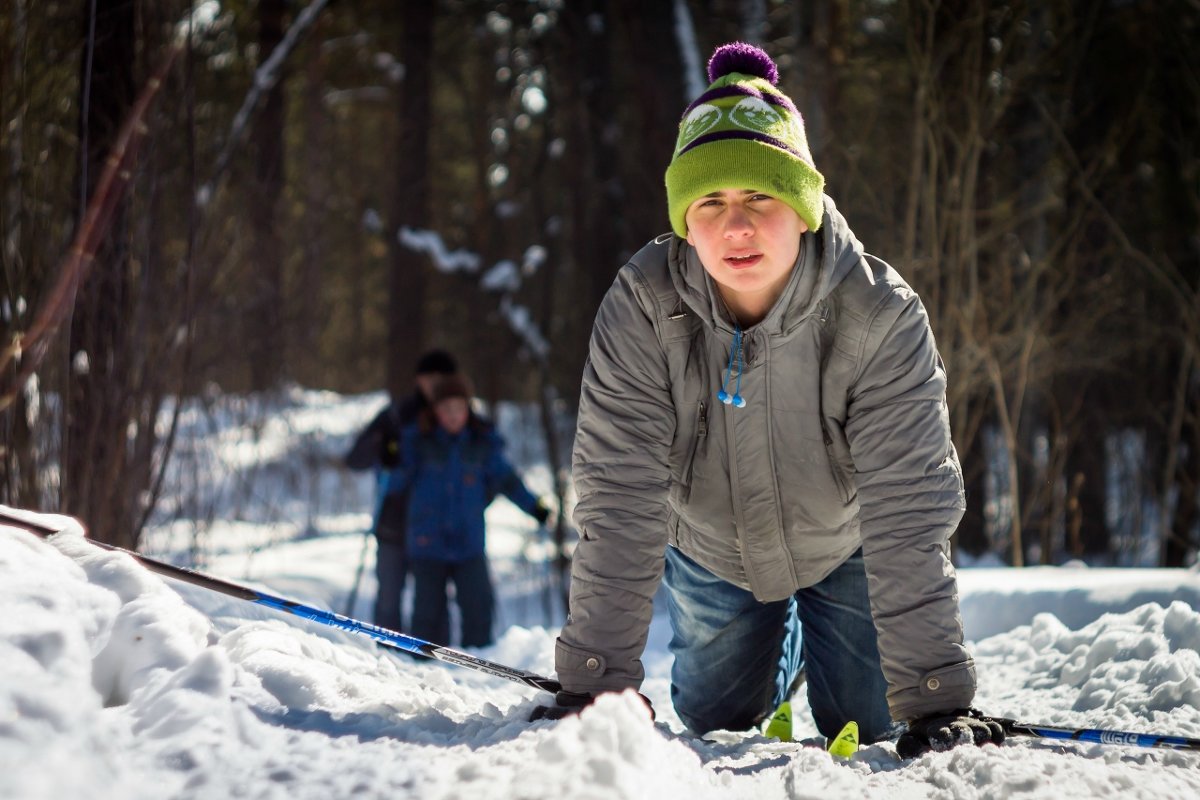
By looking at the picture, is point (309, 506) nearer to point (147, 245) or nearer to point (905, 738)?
point (147, 245)

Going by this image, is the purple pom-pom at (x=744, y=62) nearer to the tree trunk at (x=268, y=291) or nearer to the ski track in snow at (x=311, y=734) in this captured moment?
the ski track in snow at (x=311, y=734)

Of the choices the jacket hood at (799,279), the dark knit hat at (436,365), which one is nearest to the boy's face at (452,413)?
the dark knit hat at (436,365)

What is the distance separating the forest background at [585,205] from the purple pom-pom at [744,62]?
6.10 feet

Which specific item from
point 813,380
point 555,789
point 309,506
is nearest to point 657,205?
point 813,380

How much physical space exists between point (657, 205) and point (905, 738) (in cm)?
493

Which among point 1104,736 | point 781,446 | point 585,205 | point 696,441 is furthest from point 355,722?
point 585,205

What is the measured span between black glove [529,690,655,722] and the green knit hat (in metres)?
1.07

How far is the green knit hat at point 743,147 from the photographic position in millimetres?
2408

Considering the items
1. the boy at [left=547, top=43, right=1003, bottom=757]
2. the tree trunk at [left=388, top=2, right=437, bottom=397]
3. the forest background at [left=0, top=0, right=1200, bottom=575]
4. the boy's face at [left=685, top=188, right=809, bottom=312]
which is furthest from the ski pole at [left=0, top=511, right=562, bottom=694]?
the tree trunk at [left=388, top=2, right=437, bottom=397]

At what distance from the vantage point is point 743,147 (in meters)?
2.43

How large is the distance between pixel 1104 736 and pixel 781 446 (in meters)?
0.89

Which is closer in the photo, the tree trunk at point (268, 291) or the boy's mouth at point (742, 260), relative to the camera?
the boy's mouth at point (742, 260)

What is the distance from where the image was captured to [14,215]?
3689 millimetres

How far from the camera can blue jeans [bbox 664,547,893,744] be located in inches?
114
